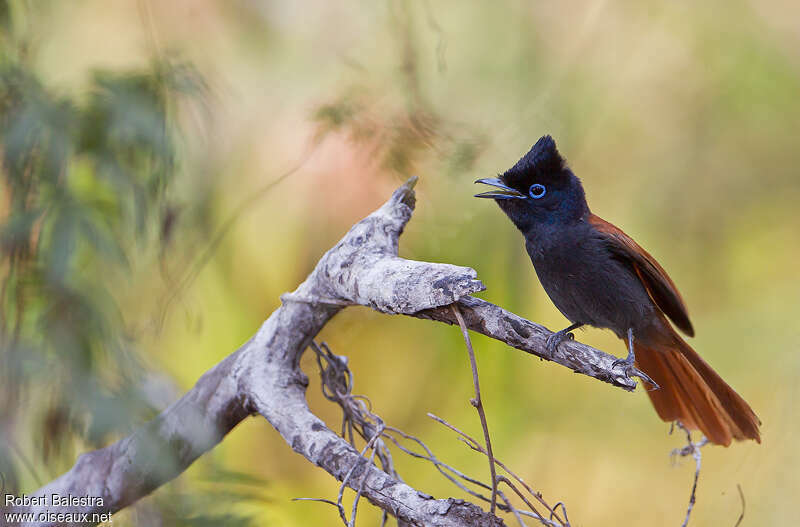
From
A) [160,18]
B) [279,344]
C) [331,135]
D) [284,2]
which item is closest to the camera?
[279,344]

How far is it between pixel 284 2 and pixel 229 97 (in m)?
0.58

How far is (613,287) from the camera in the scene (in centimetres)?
159

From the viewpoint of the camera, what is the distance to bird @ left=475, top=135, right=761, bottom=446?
159 cm

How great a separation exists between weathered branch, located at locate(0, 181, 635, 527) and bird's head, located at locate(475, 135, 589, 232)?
0.80ft

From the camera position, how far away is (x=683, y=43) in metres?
2.91

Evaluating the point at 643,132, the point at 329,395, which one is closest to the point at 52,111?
the point at 329,395

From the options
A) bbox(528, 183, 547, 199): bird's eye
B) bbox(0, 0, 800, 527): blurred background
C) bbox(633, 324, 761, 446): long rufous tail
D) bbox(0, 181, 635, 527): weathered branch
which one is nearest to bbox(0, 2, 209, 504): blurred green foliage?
bbox(0, 181, 635, 527): weathered branch

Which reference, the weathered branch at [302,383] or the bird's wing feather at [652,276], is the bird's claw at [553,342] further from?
the bird's wing feather at [652,276]

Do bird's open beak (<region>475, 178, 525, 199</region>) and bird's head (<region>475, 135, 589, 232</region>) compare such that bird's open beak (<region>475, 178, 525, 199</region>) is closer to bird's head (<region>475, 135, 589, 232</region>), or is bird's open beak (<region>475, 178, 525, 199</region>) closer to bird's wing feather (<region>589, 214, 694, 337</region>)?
bird's head (<region>475, 135, 589, 232</region>)

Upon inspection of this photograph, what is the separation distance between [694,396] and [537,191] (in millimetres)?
586

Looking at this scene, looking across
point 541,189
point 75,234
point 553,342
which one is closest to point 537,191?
point 541,189

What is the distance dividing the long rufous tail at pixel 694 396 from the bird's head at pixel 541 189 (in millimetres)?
357

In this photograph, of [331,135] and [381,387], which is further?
[381,387]

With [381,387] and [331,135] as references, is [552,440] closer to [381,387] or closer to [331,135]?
[381,387]
